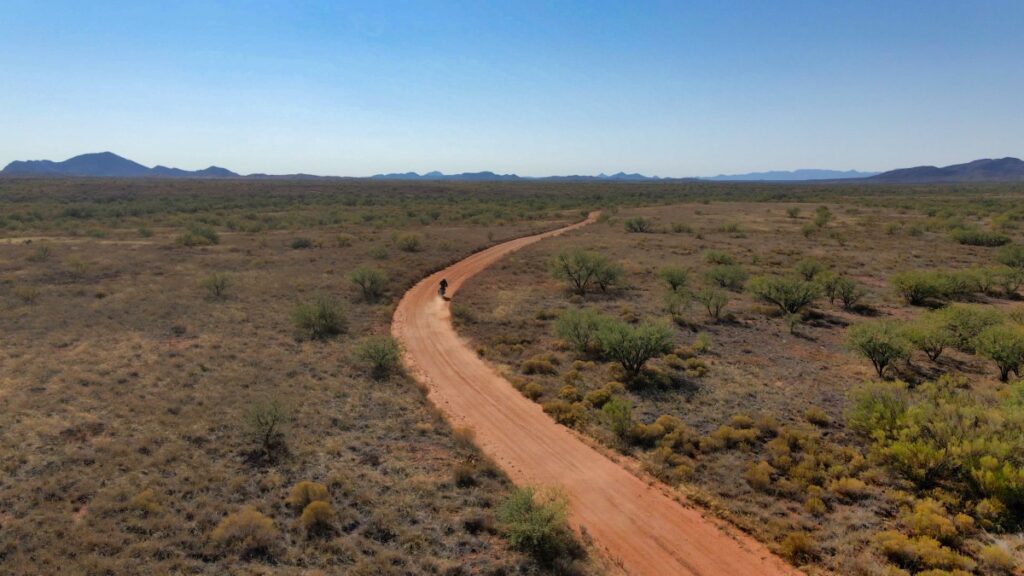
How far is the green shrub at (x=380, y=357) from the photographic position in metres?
20.5

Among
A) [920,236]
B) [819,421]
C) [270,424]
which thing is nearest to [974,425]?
[819,421]

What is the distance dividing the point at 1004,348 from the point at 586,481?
57.9 ft

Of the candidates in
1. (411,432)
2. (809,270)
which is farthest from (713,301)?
(411,432)

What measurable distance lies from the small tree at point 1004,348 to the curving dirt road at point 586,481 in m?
15.4

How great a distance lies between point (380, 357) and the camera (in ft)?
67.6

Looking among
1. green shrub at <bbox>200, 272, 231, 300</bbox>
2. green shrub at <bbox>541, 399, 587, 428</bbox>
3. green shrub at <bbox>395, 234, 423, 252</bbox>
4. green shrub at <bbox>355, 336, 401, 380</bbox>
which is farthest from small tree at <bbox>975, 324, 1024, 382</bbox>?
green shrub at <bbox>395, 234, 423, 252</bbox>

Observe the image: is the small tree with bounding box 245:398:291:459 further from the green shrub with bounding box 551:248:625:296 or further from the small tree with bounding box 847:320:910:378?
the green shrub with bounding box 551:248:625:296

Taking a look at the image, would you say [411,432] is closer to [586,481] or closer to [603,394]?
[586,481]

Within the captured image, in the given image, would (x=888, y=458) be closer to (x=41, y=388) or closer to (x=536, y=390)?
(x=536, y=390)

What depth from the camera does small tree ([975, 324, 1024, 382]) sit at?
61.7 ft

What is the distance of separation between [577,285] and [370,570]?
27342 mm

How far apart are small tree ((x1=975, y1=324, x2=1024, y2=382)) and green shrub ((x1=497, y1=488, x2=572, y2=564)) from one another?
18890 mm

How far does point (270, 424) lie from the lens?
1460cm

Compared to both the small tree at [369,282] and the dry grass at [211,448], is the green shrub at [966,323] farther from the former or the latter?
the small tree at [369,282]
